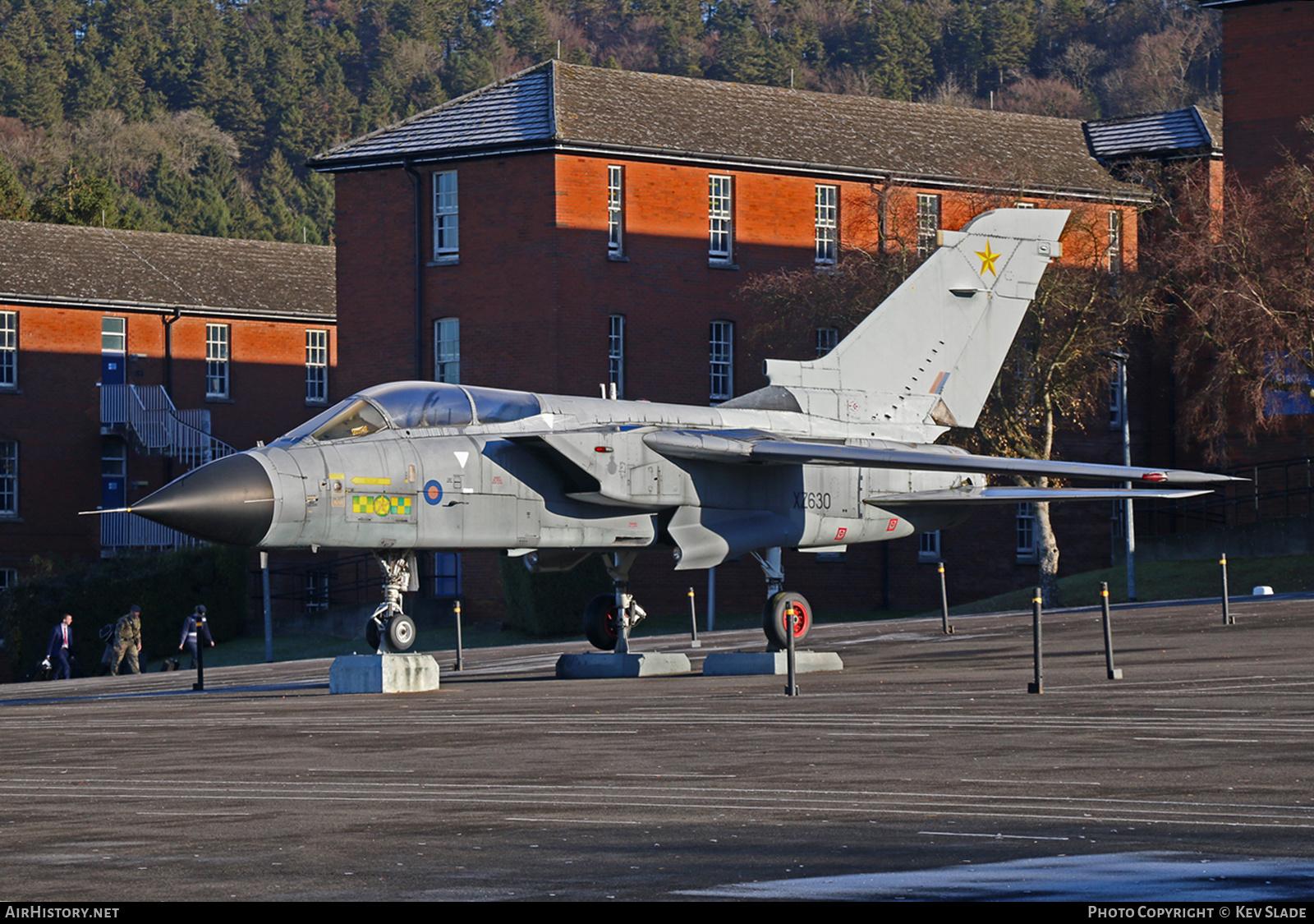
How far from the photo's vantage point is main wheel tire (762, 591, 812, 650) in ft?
78.6

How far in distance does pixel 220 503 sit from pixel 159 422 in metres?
39.3

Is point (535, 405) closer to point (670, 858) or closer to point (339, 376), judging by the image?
point (670, 858)

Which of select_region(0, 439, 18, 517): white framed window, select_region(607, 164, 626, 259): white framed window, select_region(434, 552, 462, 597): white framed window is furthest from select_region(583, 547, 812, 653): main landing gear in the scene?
select_region(0, 439, 18, 517): white framed window

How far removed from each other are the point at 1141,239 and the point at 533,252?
62.8 ft

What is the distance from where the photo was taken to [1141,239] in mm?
54594

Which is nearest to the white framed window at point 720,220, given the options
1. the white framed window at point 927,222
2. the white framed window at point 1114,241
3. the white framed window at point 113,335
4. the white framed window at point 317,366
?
the white framed window at point 927,222

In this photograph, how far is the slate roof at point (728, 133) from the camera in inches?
1907

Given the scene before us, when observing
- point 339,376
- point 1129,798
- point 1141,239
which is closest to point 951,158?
point 1141,239

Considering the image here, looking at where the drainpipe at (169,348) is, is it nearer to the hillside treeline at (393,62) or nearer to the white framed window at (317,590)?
the white framed window at (317,590)

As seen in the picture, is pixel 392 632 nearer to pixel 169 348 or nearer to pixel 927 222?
pixel 927 222

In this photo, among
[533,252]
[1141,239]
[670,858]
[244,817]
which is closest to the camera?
[670,858]

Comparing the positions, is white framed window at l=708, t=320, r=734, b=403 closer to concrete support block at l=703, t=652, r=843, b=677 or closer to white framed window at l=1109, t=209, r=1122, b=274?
white framed window at l=1109, t=209, r=1122, b=274

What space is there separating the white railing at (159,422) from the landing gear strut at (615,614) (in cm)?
3303

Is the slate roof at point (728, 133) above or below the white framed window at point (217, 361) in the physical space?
above
